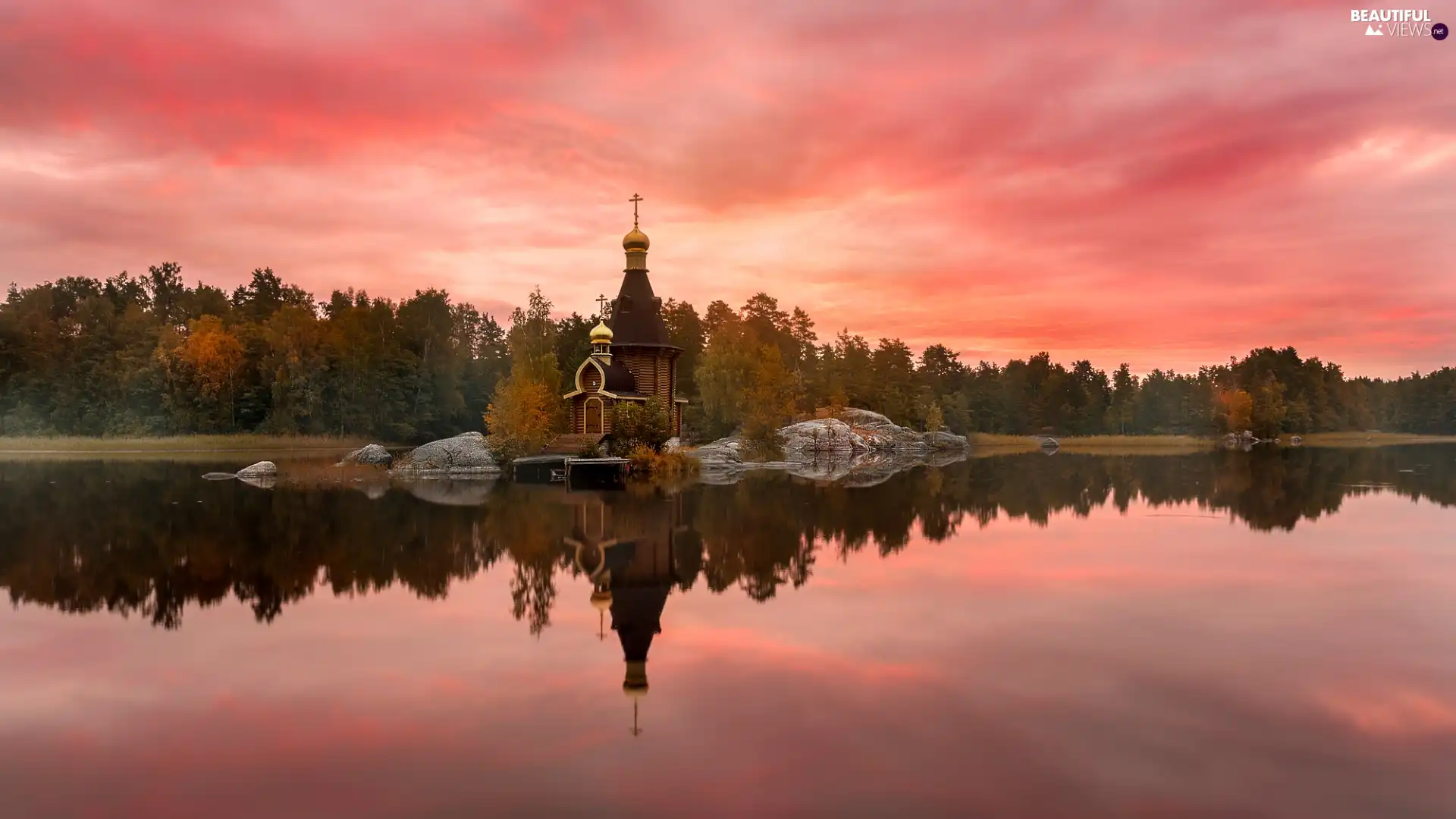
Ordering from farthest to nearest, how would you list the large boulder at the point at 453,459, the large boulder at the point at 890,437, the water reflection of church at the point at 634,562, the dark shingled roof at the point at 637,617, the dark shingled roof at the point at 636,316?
the large boulder at the point at 890,437
the dark shingled roof at the point at 636,316
the large boulder at the point at 453,459
the water reflection of church at the point at 634,562
the dark shingled roof at the point at 637,617

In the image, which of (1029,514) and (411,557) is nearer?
(411,557)

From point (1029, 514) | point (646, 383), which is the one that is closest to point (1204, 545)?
point (1029, 514)

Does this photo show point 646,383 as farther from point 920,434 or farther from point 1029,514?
point 920,434

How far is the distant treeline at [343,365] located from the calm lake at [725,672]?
3781 centimetres

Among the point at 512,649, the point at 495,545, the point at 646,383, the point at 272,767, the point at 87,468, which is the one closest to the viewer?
the point at 272,767

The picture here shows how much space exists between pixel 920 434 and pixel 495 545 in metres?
75.3

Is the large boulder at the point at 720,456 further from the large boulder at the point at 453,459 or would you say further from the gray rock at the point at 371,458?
the gray rock at the point at 371,458

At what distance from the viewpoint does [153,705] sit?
349 inches

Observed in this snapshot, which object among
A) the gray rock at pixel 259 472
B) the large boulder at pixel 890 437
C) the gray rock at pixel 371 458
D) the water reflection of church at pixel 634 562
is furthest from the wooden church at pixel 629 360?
the large boulder at pixel 890 437

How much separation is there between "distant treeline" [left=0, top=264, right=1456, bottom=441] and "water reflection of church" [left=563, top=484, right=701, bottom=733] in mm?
30596

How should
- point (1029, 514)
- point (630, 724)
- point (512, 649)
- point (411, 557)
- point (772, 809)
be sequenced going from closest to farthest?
1. point (772, 809)
2. point (630, 724)
3. point (512, 649)
4. point (411, 557)
5. point (1029, 514)

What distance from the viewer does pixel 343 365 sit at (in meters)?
78.1

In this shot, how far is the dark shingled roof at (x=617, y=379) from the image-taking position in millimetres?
46906

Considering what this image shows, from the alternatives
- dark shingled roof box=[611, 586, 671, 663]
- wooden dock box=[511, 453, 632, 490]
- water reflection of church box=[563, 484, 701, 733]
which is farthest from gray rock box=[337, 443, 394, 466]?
dark shingled roof box=[611, 586, 671, 663]
